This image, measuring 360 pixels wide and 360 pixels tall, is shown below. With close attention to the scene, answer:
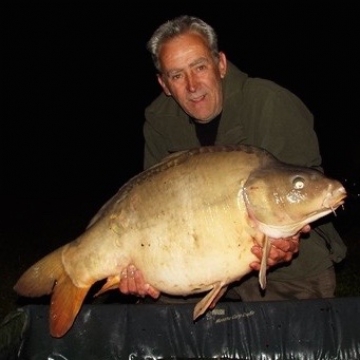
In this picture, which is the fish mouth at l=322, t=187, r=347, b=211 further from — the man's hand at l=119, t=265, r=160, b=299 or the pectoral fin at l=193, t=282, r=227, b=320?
the man's hand at l=119, t=265, r=160, b=299

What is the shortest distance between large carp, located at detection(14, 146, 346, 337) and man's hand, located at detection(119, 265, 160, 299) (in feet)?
0.09

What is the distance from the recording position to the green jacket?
7.72ft

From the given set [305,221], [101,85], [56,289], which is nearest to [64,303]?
[56,289]

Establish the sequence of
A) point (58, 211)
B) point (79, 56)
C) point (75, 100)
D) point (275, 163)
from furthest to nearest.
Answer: point (79, 56) < point (75, 100) < point (58, 211) < point (275, 163)

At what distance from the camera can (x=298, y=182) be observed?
1804mm

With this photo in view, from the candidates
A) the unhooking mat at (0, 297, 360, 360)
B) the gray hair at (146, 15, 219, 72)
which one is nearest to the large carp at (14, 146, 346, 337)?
the unhooking mat at (0, 297, 360, 360)

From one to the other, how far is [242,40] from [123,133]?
12364mm

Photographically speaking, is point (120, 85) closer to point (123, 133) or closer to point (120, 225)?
point (123, 133)

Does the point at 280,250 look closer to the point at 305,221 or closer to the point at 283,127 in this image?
the point at 305,221

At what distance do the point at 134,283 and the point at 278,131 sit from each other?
2.82 feet

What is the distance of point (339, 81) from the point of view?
20.5 metres

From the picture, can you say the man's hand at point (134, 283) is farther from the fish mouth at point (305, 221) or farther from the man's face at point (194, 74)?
the man's face at point (194, 74)

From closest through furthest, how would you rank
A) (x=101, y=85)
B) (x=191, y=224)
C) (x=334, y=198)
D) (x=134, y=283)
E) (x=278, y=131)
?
(x=334, y=198), (x=191, y=224), (x=134, y=283), (x=278, y=131), (x=101, y=85)

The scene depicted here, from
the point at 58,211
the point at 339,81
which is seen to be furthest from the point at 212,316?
the point at 339,81
